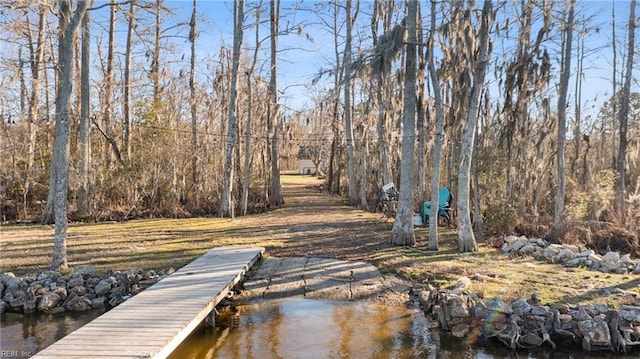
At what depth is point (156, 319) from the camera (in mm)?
5121

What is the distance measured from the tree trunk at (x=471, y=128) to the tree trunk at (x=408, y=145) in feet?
3.96

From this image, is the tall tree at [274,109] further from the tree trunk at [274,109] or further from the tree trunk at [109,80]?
the tree trunk at [109,80]

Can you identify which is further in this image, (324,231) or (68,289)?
(324,231)

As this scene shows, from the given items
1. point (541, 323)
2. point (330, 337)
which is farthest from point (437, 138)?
point (330, 337)

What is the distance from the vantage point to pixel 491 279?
25.5 ft

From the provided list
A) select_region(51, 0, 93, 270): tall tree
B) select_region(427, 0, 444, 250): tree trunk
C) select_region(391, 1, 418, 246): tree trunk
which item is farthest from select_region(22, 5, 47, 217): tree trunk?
select_region(427, 0, 444, 250): tree trunk

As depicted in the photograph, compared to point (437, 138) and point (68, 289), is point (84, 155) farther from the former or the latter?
point (437, 138)

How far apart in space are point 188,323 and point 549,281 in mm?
6027

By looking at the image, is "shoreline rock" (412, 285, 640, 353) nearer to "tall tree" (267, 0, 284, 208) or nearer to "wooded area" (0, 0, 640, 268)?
"wooded area" (0, 0, 640, 268)

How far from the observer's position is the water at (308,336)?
548 cm

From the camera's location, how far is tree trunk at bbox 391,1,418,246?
10406mm

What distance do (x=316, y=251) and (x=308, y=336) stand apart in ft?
15.1

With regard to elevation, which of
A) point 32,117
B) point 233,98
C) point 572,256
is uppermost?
point 233,98

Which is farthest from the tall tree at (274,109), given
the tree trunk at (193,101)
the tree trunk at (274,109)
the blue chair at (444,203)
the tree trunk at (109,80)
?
the blue chair at (444,203)
